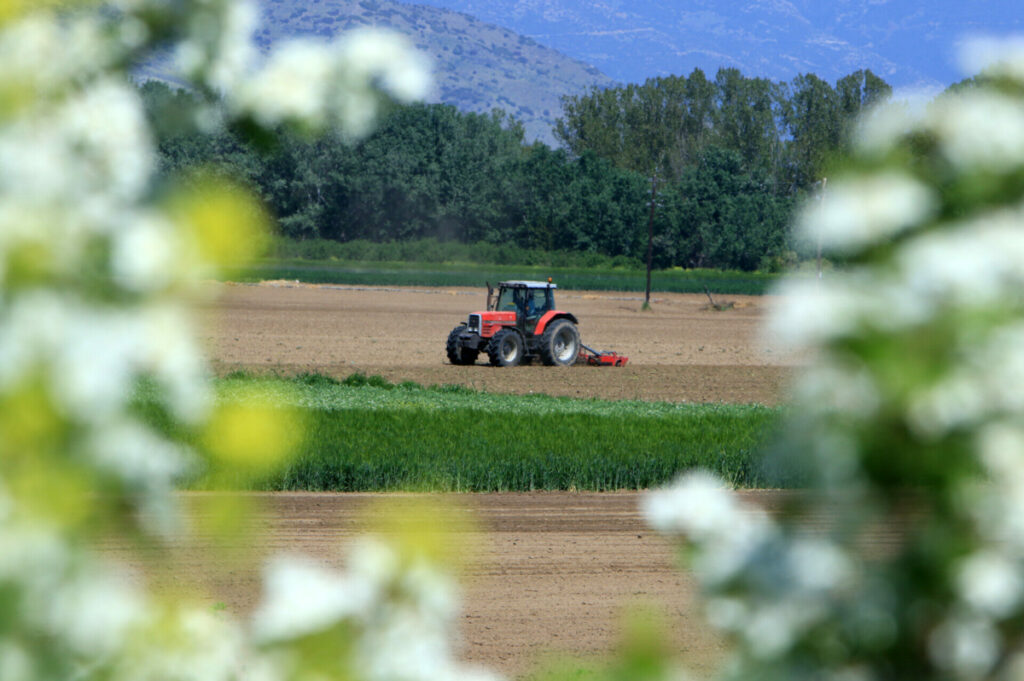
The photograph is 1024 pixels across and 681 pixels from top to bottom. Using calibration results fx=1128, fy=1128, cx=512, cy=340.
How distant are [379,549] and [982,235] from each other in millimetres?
577

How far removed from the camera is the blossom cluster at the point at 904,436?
0.86 meters

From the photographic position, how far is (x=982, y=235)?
927 mm

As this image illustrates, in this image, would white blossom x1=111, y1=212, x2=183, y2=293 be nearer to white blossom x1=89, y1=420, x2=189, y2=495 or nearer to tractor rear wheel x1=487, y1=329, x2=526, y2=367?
white blossom x1=89, y1=420, x2=189, y2=495

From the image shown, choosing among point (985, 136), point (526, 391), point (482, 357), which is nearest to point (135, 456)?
point (985, 136)

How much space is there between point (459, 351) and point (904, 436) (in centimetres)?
2267

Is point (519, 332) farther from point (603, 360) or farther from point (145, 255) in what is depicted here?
point (145, 255)

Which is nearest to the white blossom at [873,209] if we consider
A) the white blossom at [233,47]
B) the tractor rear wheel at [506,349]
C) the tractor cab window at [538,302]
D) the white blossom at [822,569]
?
the white blossom at [822,569]

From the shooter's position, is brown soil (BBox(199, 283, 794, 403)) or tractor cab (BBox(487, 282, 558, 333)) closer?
brown soil (BBox(199, 283, 794, 403))

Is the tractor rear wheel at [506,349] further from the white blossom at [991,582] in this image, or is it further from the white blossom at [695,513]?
the white blossom at [991,582]

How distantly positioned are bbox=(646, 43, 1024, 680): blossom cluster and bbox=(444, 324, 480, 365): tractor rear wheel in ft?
73.4

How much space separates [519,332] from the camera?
76.1ft

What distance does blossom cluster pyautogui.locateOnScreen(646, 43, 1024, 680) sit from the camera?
0.86 meters

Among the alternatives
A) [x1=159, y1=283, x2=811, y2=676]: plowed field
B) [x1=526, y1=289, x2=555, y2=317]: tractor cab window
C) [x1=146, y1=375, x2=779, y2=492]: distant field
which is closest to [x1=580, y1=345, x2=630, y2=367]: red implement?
[x1=159, y1=283, x2=811, y2=676]: plowed field

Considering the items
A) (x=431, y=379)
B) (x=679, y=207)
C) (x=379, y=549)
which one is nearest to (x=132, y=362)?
(x=379, y=549)
